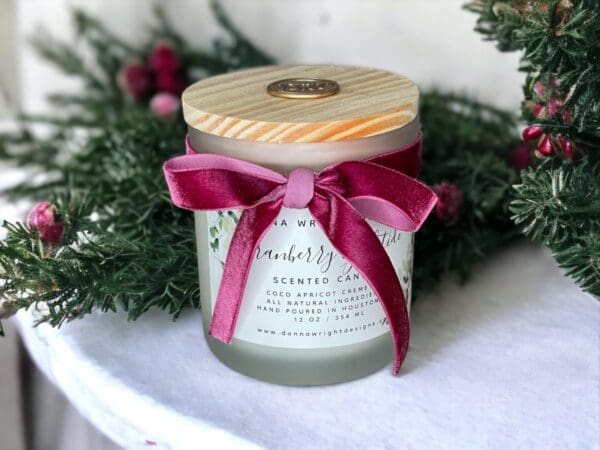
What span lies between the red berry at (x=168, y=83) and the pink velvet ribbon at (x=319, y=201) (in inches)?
17.0

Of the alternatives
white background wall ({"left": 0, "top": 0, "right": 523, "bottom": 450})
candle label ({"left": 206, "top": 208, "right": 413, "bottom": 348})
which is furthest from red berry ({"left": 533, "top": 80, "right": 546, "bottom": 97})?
white background wall ({"left": 0, "top": 0, "right": 523, "bottom": 450})

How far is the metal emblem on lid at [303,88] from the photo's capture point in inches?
15.9

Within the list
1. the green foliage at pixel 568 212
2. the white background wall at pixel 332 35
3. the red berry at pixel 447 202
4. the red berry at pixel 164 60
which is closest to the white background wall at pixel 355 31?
the white background wall at pixel 332 35

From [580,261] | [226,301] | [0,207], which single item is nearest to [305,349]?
[226,301]

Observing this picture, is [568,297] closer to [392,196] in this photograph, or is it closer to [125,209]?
[392,196]

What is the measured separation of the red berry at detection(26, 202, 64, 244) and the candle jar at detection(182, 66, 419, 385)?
0.10 metres

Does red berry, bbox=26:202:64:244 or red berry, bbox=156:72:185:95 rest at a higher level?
red berry, bbox=26:202:64:244

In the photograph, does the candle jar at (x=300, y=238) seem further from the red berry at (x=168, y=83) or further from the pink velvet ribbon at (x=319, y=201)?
the red berry at (x=168, y=83)

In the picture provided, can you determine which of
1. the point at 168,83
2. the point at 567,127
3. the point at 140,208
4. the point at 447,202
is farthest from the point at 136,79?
the point at 567,127

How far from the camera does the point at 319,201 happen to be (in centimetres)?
38

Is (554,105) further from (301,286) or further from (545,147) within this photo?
(301,286)

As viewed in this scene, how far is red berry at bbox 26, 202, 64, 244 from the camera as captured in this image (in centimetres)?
46

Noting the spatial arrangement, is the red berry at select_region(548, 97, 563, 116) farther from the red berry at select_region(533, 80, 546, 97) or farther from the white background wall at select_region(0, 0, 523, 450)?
the white background wall at select_region(0, 0, 523, 450)

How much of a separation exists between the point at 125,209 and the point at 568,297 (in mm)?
327
